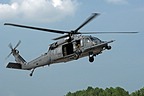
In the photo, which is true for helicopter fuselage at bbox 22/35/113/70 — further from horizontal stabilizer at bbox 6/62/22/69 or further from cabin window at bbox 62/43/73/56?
Result: horizontal stabilizer at bbox 6/62/22/69

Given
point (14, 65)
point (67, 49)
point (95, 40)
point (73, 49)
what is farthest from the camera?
point (14, 65)

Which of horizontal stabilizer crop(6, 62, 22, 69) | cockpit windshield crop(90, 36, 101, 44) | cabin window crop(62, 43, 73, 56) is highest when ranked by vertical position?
cockpit windshield crop(90, 36, 101, 44)

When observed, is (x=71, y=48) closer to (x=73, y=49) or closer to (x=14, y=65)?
(x=73, y=49)

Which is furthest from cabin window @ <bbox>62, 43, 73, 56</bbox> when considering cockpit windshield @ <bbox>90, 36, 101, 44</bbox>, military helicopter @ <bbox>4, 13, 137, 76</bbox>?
cockpit windshield @ <bbox>90, 36, 101, 44</bbox>

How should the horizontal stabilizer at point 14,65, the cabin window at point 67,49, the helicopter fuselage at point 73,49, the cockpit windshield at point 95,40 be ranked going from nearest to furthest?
the helicopter fuselage at point 73,49 → the cockpit windshield at point 95,40 → the cabin window at point 67,49 → the horizontal stabilizer at point 14,65

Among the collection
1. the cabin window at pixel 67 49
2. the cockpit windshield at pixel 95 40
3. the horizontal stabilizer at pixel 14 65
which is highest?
the cockpit windshield at pixel 95 40

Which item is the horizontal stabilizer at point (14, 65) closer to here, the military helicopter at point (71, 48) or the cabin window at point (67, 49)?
the military helicopter at point (71, 48)

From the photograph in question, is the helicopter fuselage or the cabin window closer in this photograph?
the helicopter fuselage

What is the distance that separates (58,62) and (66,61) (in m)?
1.45

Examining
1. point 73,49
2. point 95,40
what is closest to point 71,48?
point 73,49

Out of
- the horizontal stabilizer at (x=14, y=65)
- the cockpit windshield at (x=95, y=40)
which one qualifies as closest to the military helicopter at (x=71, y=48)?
the cockpit windshield at (x=95, y=40)

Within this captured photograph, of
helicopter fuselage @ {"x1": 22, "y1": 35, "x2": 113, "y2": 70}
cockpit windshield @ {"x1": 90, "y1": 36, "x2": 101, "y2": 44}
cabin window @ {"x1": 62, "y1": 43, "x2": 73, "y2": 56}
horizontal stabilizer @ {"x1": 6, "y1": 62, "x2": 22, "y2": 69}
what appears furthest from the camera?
horizontal stabilizer @ {"x1": 6, "y1": 62, "x2": 22, "y2": 69}

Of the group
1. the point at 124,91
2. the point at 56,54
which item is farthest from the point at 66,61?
the point at 124,91

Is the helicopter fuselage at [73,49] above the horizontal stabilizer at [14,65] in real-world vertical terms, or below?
above
